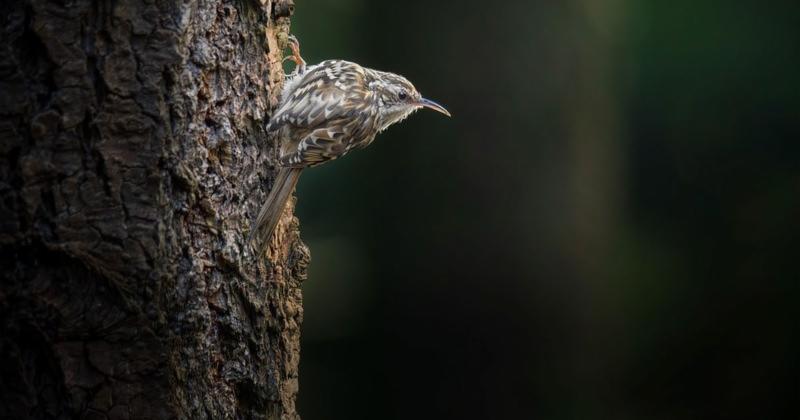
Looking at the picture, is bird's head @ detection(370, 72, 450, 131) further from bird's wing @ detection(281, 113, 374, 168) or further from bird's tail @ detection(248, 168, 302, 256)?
bird's tail @ detection(248, 168, 302, 256)

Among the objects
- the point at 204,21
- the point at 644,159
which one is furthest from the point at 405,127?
the point at 204,21

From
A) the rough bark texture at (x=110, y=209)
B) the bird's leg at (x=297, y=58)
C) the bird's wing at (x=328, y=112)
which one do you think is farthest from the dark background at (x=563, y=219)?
the rough bark texture at (x=110, y=209)

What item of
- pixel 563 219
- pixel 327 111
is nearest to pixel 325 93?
pixel 327 111

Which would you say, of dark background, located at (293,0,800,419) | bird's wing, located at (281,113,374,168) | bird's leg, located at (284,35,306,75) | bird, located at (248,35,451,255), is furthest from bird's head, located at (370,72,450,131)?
dark background, located at (293,0,800,419)

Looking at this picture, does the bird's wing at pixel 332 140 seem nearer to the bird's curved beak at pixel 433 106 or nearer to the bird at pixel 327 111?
the bird at pixel 327 111

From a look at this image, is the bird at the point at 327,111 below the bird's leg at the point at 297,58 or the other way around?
below

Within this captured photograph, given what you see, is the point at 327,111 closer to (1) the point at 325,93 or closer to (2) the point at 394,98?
(1) the point at 325,93
